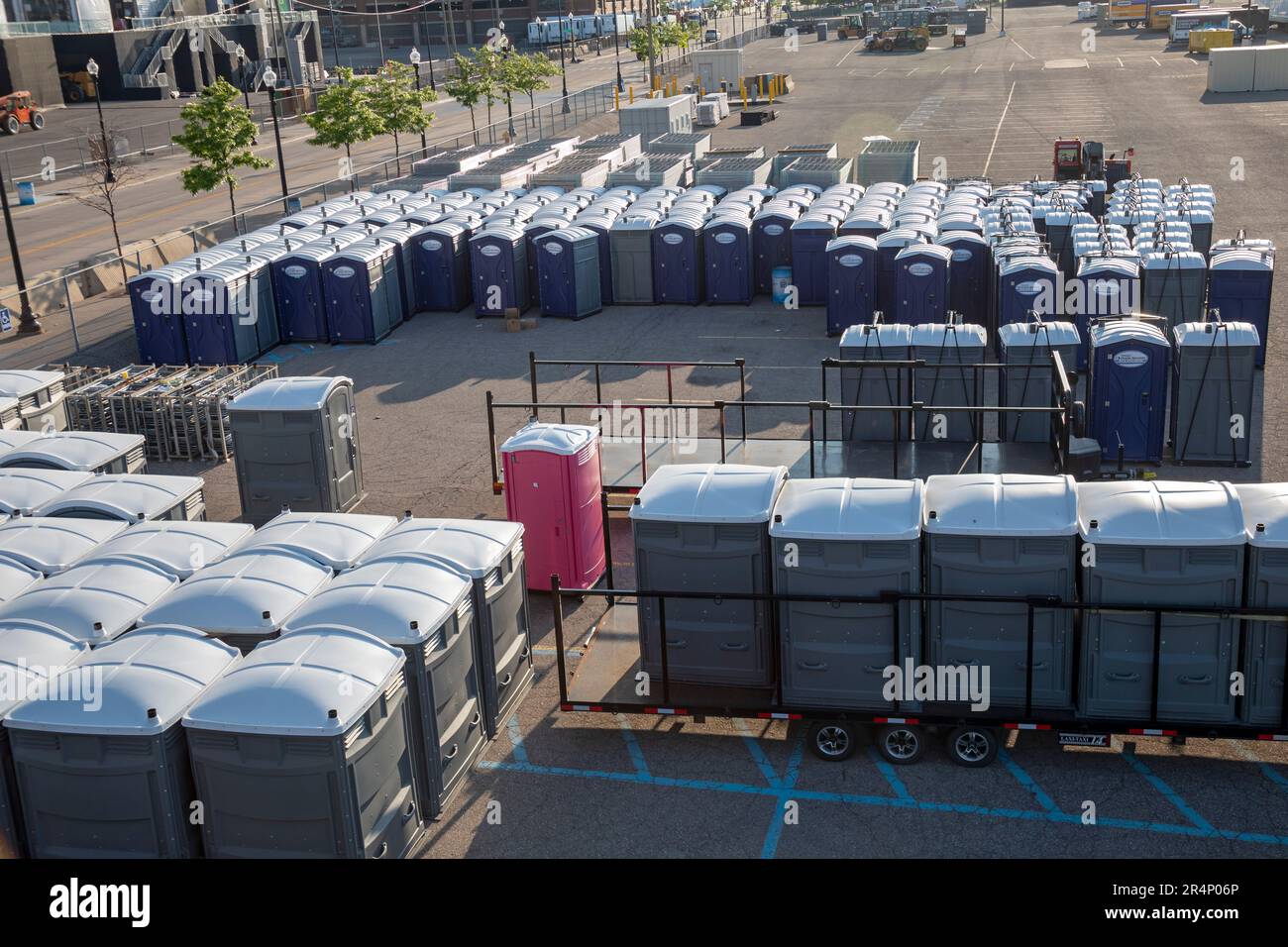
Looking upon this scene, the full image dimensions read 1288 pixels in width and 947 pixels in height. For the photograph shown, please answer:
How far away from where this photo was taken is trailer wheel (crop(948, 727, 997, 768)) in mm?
11195

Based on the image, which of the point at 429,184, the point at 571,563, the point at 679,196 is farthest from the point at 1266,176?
the point at 571,563

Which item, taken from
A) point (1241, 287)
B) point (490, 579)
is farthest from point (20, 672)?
point (1241, 287)

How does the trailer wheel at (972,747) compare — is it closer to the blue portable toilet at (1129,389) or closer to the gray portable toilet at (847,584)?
the gray portable toilet at (847,584)

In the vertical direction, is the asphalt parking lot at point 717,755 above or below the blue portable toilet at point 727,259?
below

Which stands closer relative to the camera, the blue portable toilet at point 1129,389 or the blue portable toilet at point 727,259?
the blue portable toilet at point 1129,389

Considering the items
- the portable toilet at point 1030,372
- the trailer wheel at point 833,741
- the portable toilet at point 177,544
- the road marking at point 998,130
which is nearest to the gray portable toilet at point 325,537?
the portable toilet at point 177,544

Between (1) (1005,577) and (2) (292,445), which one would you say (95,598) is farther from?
(1) (1005,577)

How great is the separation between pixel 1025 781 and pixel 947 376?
8240 mm

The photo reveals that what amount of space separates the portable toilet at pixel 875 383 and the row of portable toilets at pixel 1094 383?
1 cm

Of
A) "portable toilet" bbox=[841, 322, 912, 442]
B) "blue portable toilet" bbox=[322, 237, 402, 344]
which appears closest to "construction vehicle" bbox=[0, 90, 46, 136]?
"blue portable toilet" bbox=[322, 237, 402, 344]

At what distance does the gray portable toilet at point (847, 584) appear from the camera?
1074 centimetres

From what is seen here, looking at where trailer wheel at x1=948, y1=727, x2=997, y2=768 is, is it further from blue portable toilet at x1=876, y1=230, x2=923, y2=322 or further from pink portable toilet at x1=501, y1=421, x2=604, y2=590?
blue portable toilet at x1=876, y1=230, x2=923, y2=322

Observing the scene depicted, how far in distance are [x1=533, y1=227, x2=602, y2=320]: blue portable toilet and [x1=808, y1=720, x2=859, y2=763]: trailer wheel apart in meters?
17.2

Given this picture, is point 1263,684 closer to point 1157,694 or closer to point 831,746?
point 1157,694
